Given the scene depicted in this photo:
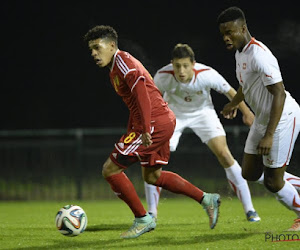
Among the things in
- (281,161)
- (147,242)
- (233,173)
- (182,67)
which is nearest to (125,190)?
(147,242)

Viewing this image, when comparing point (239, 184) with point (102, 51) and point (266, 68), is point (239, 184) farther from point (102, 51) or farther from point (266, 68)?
point (102, 51)

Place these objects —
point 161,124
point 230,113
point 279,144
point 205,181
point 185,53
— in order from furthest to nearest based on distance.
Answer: point 205,181
point 185,53
point 230,113
point 161,124
point 279,144

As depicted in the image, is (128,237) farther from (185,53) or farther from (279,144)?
(185,53)

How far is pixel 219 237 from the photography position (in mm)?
5523

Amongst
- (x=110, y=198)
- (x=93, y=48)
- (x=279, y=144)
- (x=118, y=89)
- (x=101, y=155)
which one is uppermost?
(x=93, y=48)

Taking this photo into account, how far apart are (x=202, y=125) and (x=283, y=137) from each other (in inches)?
85.3

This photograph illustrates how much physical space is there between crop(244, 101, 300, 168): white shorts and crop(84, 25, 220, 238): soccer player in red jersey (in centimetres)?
93

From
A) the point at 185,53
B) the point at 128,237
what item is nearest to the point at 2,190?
the point at 185,53

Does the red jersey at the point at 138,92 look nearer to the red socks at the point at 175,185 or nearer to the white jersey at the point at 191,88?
the red socks at the point at 175,185

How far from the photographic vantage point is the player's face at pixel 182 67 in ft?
23.4

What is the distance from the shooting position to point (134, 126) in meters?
5.67

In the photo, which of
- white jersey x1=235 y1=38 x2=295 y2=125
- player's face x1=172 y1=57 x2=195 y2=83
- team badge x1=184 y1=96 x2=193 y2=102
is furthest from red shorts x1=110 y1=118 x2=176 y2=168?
team badge x1=184 y1=96 x2=193 y2=102

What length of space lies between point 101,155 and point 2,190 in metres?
2.08

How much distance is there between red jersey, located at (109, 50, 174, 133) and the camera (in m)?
5.35
